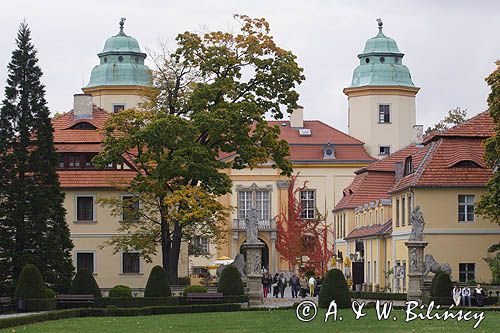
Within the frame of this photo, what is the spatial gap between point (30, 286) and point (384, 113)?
70652 mm

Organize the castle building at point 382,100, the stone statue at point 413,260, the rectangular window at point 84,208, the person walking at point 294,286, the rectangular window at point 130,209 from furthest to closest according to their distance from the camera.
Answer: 1. the castle building at point 382,100
2. the rectangular window at point 84,208
3. the person walking at point 294,286
4. the rectangular window at point 130,209
5. the stone statue at point 413,260

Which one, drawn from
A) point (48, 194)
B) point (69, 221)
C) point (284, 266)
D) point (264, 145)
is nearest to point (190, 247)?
point (69, 221)

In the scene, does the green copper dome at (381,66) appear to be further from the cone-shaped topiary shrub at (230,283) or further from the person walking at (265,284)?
the cone-shaped topiary shrub at (230,283)

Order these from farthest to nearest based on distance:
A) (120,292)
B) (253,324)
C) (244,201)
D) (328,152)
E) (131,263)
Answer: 1. (328,152)
2. (244,201)
3. (131,263)
4. (120,292)
5. (253,324)

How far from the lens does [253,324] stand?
129 ft

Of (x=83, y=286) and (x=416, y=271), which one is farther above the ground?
(x=416, y=271)

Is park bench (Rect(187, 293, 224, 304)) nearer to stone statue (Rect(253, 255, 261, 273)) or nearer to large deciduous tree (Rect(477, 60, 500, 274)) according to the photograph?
stone statue (Rect(253, 255, 261, 273))

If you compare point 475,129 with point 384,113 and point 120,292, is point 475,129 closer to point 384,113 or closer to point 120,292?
point 120,292

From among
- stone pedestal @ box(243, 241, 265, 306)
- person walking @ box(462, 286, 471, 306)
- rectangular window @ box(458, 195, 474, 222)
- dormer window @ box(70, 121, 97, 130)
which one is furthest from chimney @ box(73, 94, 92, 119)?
person walking @ box(462, 286, 471, 306)

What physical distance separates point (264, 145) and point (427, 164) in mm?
8394

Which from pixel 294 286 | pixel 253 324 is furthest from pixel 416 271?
pixel 253 324

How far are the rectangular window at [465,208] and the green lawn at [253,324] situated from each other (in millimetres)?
20161

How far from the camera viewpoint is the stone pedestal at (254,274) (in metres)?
55.5

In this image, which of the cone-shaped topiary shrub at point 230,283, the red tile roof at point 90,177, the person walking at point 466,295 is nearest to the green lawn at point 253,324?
the person walking at point 466,295
